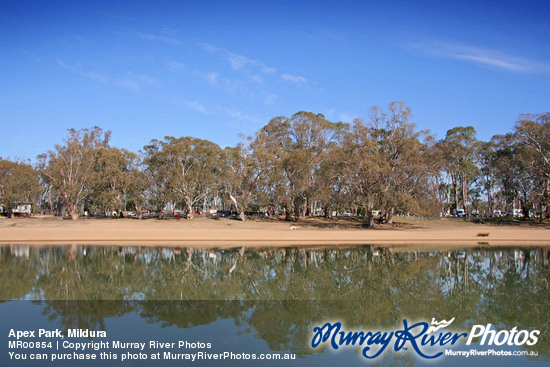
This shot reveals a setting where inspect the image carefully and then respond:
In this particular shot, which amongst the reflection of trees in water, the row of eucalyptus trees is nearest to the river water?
the reflection of trees in water

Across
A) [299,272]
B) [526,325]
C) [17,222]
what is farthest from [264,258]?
[17,222]

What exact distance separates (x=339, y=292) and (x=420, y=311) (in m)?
3.11

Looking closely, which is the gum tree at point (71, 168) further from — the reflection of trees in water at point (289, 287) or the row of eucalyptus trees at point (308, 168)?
the reflection of trees in water at point (289, 287)

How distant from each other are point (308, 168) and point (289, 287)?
128 feet

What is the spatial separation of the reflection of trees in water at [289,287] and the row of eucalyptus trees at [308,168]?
22896 millimetres

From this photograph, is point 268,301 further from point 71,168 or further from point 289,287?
point 71,168

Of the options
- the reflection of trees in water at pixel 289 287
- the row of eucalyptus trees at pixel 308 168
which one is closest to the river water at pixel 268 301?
the reflection of trees in water at pixel 289 287

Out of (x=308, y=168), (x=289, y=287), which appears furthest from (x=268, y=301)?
(x=308, y=168)

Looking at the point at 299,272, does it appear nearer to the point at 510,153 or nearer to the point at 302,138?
the point at 302,138

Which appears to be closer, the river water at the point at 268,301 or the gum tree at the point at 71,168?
the river water at the point at 268,301

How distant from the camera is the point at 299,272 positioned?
17.9 meters

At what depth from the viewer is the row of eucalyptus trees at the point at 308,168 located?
154 ft

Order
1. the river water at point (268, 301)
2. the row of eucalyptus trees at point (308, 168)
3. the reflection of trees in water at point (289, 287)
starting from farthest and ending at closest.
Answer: the row of eucalyptus trees at point (308, 168), the reflection of trees in water at point (289, 287), the river water at point (268, 301)

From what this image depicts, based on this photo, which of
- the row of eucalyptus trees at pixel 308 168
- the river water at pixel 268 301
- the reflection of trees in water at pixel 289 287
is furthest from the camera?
the row of eucalyptus trees at pixel 308 168
